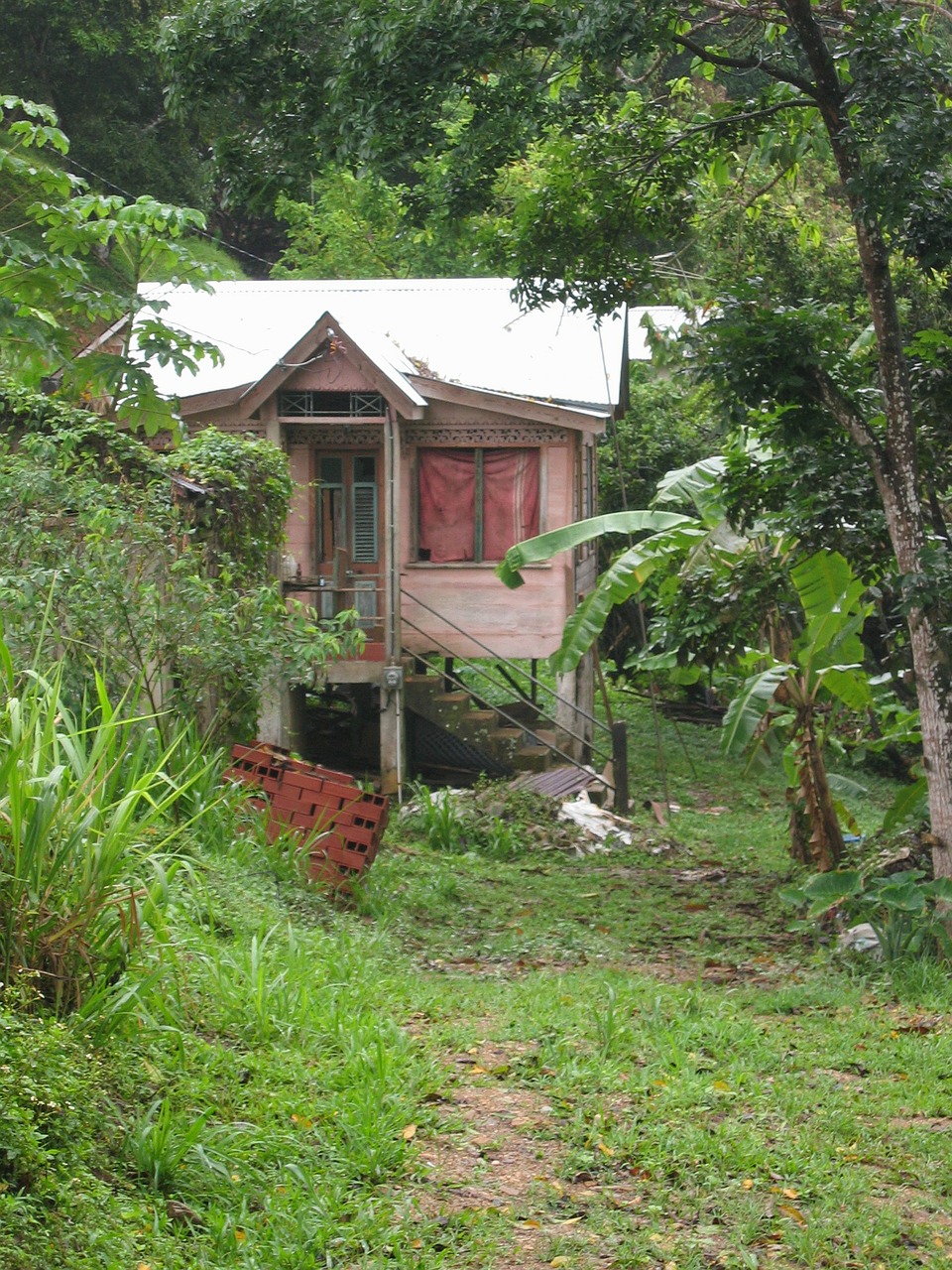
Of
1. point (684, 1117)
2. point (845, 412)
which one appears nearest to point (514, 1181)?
point (684, 1117)

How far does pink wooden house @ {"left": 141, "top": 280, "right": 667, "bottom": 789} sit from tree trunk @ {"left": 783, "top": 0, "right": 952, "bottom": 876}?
717 centimetres

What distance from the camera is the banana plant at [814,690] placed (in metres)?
9.57

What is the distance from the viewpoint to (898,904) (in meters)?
8.27

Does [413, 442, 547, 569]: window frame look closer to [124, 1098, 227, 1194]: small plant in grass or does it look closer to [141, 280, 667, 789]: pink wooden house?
[141, 280, 667, 789]: pink wooden house

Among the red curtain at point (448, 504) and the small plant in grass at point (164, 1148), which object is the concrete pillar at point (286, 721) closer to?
the red curtain at point (448, 504)

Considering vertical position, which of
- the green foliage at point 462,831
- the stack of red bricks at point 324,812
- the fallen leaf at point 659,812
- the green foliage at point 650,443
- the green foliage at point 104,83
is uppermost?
the green foliage at point 104,83

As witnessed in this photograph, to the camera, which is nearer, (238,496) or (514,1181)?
(514,1181)

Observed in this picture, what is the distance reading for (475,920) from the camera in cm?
1006

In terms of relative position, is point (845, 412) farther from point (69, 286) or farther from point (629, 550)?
point (69, 286)

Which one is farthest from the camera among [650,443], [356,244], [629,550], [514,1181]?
[356,244]

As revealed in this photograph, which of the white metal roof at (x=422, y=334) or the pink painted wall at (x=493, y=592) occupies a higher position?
the white metal roof at (x=422, y=334)

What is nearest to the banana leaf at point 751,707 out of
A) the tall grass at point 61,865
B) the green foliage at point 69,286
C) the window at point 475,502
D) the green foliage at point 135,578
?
the green foliage at point 135,578

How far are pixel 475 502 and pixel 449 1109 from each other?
39.9ft

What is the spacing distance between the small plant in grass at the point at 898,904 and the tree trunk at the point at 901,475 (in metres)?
0.22
